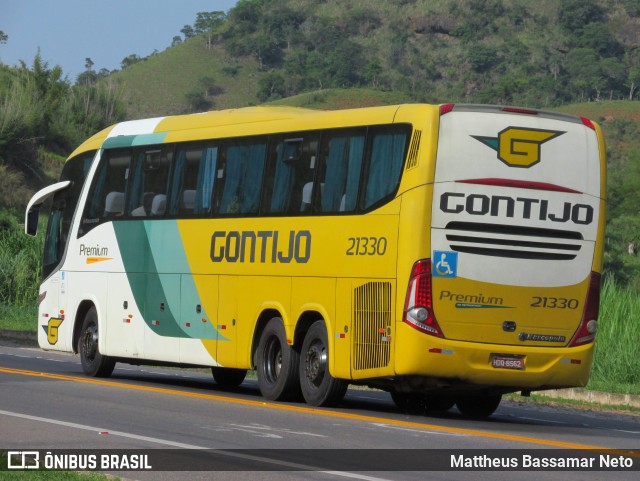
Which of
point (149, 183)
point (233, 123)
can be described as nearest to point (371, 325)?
point (233, 123)

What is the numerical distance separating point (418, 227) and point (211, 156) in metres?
5.11

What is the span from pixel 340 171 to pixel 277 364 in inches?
109

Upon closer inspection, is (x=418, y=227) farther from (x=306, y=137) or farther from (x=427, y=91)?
(x=427, y=91)

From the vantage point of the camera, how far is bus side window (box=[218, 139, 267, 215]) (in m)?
19.6

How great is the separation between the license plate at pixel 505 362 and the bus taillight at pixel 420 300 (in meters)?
0.85

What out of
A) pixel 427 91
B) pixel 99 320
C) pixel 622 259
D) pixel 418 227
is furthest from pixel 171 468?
pixel 427 91

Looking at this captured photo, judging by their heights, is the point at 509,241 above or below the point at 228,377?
above

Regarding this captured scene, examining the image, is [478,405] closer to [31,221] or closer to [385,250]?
[385,250]

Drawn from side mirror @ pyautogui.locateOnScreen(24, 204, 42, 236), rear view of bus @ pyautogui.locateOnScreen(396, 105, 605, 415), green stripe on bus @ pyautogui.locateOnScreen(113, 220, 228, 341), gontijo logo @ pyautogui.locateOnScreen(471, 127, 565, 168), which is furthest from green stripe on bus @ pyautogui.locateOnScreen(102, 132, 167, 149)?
gontijo logo @ pyautogui.locateOnScreen(471, 127, 565, 168)

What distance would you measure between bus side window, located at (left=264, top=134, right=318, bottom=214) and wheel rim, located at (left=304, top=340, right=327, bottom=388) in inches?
67.9

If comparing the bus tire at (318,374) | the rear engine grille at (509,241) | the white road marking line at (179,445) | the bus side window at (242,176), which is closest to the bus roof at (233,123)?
the bus side window at (242,176)

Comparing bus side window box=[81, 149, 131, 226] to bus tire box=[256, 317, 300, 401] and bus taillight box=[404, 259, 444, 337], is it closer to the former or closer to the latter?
bus tire box=[256, 317, 300, 401]

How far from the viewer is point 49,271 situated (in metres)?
24.7

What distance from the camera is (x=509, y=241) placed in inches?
661
